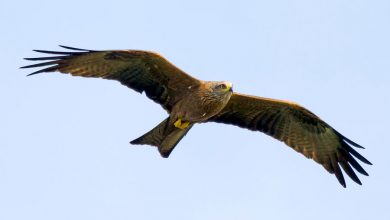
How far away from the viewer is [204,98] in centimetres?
1573

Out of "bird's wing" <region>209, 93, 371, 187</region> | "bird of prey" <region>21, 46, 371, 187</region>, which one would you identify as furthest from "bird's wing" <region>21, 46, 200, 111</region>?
"bird's wing" <region>209, 93, 371, 187</region>

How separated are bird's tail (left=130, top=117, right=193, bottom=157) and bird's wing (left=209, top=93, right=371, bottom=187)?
3.18 feet

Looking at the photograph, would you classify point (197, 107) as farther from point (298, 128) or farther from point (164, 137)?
point (298, 128)

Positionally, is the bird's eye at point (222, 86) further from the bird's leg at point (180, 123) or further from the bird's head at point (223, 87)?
the bird's leg at point (180, 123)

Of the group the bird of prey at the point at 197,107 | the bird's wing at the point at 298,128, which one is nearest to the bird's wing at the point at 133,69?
the bird of prey at the point at 197,107

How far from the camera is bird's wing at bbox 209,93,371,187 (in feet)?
55.5

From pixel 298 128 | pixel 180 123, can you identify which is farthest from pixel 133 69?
pixel 298 128

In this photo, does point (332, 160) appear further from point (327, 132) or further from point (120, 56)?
point (120, 56)

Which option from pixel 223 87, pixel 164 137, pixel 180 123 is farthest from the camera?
pixel 164 137

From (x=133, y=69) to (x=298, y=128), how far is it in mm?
3206

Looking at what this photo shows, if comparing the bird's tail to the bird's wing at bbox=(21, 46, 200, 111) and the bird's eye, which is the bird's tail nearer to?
the bird's wing at bbox=(21, 46, 200, 111)

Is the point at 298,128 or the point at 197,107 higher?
the point at 197,107

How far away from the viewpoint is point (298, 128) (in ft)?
56.6

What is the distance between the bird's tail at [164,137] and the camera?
16234 mm
